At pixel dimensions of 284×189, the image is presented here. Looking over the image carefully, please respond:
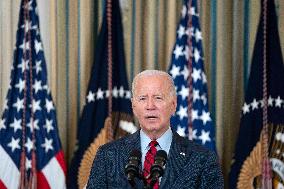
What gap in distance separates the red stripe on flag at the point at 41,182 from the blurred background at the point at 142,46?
0.34 m

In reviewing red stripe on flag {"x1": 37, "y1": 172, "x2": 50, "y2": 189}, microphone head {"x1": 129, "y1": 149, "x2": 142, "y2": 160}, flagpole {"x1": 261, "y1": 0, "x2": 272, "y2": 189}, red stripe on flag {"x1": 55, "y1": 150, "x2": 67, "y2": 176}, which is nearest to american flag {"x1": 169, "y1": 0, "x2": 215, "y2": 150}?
flagpole {"x1": 261, "y1": 0, "x2": 272, "y2": 189}

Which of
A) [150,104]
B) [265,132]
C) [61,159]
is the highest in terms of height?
[150,104]

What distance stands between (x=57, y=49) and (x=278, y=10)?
187cm

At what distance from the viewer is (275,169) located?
4.07 meters

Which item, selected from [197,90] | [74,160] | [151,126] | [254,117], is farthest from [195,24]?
[151,126]

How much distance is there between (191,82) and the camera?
13.9 ft

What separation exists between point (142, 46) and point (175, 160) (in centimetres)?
272

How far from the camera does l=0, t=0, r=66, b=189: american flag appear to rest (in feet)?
14.0

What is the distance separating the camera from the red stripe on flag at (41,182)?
431 cm

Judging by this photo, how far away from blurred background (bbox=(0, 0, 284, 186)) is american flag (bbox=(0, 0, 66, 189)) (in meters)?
0.18

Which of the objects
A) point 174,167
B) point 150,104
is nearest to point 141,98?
point 150,104

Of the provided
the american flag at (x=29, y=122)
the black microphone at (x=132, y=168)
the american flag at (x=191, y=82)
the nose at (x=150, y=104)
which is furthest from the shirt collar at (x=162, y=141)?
the american flag at (x=29, y=122)

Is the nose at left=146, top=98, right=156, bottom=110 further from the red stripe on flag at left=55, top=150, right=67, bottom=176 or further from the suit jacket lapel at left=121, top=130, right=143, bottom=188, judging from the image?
the red stripe on flag at left=55, top=150, right=67, bottom=176

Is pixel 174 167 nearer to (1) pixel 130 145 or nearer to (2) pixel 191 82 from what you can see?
(1) pixel 130 145
